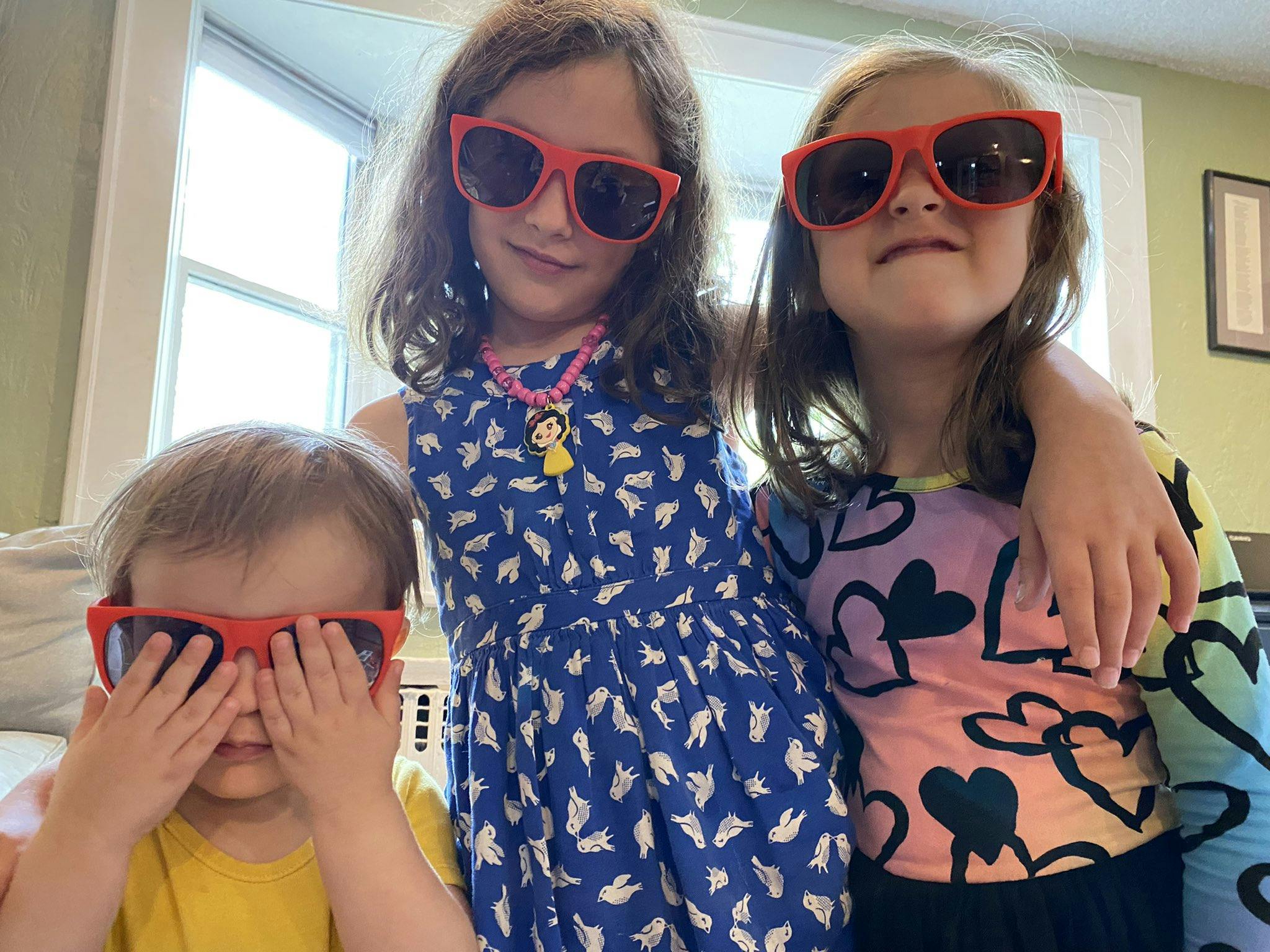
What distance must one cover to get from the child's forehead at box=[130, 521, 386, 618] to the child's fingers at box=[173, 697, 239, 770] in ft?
0.22

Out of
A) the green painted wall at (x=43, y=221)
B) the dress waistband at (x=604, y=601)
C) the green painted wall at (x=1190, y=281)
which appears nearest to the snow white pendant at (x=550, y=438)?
the dress waistband at (x=604, y=601)

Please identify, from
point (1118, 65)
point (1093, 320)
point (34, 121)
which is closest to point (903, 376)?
point (34, 121)

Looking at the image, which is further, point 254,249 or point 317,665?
point 254,249

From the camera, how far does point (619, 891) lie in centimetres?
72

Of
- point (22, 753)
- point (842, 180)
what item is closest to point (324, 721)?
point (842, 180)

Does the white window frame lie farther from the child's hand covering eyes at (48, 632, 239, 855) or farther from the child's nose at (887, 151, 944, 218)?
the child's hand covering eyes at (48, 632, 239, 855)

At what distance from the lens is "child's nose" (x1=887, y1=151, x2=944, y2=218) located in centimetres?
74

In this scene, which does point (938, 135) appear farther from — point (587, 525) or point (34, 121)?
point (34, 121)

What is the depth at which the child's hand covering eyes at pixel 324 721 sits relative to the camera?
2.08 ft

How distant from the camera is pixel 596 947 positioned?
71 cm

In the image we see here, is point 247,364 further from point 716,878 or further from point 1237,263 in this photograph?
point 1237,263

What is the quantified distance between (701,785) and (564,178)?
22.4 inches

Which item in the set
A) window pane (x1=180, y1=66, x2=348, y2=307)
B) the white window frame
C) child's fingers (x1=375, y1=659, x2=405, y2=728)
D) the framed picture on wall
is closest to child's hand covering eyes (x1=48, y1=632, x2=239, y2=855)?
child's fingers (x1=375, y1=659, x2=405, y2=728)

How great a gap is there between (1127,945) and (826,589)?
359 mm
